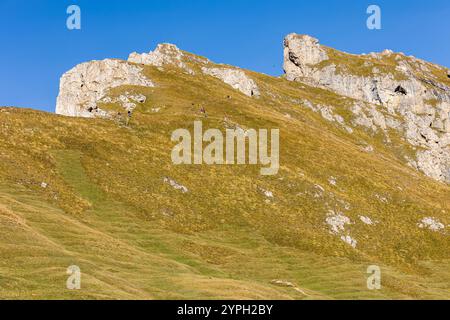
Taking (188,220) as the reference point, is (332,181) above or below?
above

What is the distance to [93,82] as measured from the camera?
17225cm

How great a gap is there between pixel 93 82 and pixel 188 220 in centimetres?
10610

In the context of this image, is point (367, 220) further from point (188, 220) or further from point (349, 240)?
point (188, 220)

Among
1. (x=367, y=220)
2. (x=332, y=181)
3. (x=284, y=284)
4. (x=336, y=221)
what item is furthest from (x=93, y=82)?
(x=284, y=284)

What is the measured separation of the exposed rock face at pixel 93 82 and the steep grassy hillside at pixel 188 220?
1607 inches

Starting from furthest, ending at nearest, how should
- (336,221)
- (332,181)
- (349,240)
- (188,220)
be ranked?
(332,181) → (336,221) → (349,240) → (188,220)

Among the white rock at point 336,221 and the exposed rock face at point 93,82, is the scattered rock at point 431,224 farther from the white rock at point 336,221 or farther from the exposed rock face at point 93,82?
the exposed rock face at point 93,82

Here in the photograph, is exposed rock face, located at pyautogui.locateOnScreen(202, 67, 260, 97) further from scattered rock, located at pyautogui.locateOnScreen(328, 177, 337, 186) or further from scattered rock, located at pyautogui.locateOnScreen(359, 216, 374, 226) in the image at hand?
scattered rock, located at pyautogui.locateOnScreen(359, 216, 374, 226)

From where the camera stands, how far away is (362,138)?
19875cm

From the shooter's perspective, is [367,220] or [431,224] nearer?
[367,220]

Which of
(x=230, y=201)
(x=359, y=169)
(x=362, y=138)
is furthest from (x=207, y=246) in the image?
(x=362, y=138)

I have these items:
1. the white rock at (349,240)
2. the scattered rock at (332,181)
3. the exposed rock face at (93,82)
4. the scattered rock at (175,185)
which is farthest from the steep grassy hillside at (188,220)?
the exposed rock face at (93,82)

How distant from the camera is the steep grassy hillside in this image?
5341cm
